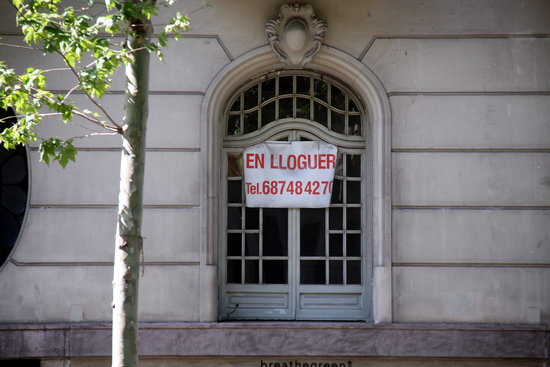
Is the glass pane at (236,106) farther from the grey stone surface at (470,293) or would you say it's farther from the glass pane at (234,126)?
the grey stone surface at (470,293)

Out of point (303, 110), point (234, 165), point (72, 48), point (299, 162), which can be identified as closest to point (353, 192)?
point (299, 162)

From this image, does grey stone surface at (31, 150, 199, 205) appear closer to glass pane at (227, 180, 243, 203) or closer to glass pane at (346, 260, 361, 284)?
glass pane at (227, 180, 243, 203)

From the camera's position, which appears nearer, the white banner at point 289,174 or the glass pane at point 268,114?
the white banner at point 289,174

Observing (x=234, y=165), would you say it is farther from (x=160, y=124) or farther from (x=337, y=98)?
(x=337, y=98)

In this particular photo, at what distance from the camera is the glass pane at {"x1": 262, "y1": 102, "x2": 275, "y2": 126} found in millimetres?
10242

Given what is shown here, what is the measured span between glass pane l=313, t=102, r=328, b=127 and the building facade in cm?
52

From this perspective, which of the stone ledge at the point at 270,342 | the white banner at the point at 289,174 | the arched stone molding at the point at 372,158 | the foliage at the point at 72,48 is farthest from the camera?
the white banner at the point at 289,174

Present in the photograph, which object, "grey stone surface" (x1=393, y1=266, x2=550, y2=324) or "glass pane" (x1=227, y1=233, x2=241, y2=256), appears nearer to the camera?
"grey stone surface" (x1=393, y1=266, x2=550, y2=324)

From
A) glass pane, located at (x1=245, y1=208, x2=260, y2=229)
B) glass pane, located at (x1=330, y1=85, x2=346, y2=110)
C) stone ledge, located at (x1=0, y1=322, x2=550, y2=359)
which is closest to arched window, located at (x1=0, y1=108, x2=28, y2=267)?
stone ledge, located at (x1=0, y1=322, x2=550, y2=359)

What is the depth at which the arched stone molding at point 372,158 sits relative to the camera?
378 inches

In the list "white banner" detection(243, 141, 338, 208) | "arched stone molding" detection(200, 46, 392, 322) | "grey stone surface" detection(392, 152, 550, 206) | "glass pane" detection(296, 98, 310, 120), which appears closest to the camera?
"arched stone molding" detection(200, 46, 392, 322)

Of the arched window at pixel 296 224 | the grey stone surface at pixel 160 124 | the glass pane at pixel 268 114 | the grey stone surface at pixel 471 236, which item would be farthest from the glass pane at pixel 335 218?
the grey stone surface at pixel 160 124

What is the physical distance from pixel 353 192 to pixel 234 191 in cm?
159

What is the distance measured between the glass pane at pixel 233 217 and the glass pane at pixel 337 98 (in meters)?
1.90
